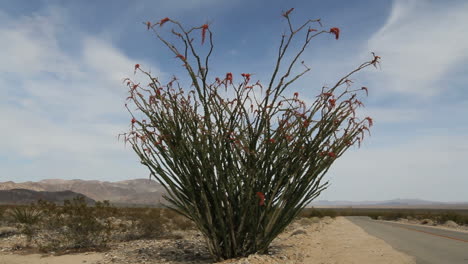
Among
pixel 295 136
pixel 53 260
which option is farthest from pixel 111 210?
pixel 295 136

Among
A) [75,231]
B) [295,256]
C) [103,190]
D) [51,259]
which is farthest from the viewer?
[103,190]

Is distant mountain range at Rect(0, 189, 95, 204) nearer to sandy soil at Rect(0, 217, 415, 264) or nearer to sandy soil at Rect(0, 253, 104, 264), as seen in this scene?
sandy soil at Rect(0, 253, 104, 264)

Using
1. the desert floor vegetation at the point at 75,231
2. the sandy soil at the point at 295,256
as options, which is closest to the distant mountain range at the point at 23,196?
the desert floor vegetation at the point at 75,231

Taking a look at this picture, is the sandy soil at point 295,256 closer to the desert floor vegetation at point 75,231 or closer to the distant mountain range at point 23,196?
the desert floor vegetation at point 75,231

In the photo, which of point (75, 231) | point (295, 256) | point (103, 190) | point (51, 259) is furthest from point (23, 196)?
point (295, 256)

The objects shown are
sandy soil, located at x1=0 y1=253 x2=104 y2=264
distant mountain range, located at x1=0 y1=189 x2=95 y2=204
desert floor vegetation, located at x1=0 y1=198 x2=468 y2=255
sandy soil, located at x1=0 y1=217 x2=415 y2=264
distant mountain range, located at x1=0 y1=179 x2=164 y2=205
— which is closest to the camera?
sandy soil, located at x1=0 y1=217 x2=415 y2=264

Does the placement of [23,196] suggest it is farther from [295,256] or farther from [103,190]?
[295,256]

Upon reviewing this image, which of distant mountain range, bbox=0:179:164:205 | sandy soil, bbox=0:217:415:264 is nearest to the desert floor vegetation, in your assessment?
sandy soil, bbox=0:217:415:264

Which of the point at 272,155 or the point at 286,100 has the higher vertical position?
the point at 286,100

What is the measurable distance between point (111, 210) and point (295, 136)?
624 inches

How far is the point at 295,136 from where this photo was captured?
8.08 m

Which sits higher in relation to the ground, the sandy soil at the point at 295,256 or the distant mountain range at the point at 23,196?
the distant mountain range at the point at 23,196

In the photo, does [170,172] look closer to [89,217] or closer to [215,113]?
[215,113]

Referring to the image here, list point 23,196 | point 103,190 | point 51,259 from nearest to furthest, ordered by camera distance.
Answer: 1. point 51,259
2. point 23,196
3. point 103,190
